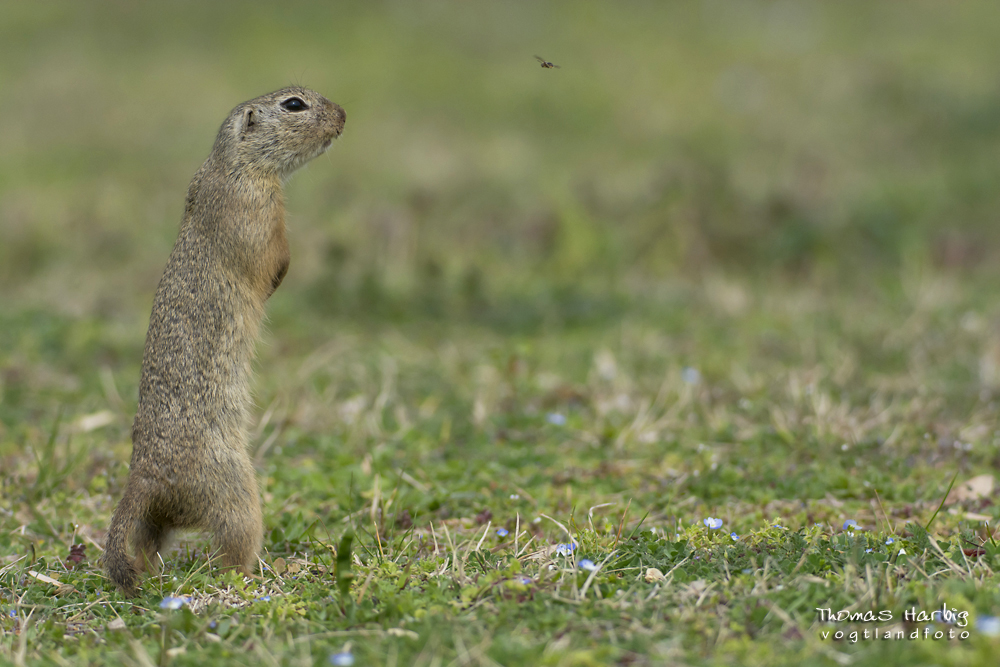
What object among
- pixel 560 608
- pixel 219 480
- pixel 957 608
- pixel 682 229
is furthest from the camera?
pixel 682 229

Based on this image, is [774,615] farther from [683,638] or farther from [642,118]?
[642,118]

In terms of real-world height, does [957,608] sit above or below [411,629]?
above

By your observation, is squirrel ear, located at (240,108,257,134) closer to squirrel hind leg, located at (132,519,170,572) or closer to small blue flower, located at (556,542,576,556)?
squirrel hind leg, located at (132,519,170,572)

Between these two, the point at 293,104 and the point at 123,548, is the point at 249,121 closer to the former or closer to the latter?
the point at 293,104

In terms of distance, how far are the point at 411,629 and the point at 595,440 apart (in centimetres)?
253

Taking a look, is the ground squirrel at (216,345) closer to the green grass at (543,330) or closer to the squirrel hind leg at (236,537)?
the squirrel hind leg at (236,537)

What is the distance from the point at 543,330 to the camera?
773cm

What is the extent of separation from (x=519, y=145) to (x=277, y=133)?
26.2ft

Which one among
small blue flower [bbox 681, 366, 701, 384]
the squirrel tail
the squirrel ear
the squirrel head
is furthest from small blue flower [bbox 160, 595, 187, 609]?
small blue flower [bbox 681, 366, 701, 384]

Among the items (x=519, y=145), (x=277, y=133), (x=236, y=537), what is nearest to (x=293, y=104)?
(x=277, y=133)

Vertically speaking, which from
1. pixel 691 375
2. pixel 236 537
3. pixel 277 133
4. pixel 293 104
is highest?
pixel 293 104

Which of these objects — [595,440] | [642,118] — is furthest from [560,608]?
[642,118]

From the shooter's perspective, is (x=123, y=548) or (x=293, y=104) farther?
(x=293, y=104)

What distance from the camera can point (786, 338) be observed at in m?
7.15
